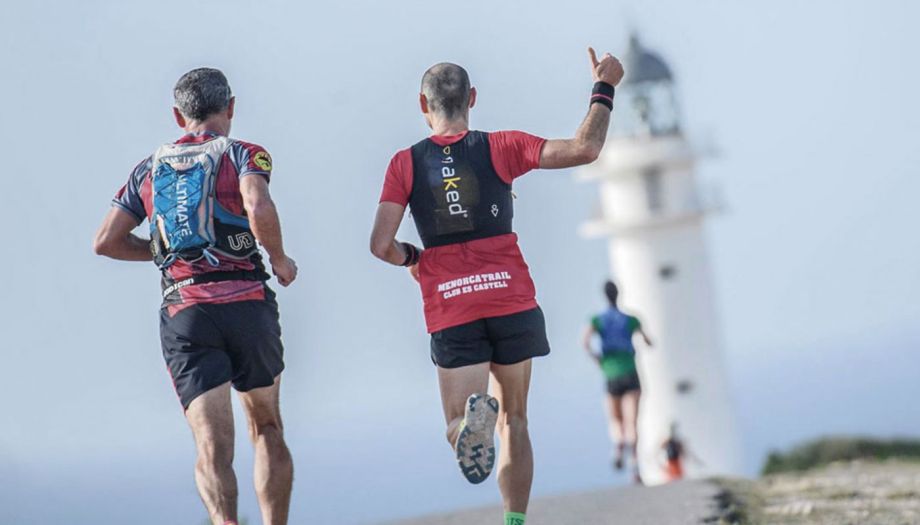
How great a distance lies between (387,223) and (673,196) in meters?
42.3

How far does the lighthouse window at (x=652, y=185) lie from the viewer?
166 ft

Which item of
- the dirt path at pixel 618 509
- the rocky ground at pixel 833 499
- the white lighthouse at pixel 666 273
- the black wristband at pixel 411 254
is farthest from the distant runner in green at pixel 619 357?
the white lighthouse at pixel 666 273

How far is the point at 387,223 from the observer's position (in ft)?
28.9

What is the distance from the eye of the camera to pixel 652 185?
166 ft

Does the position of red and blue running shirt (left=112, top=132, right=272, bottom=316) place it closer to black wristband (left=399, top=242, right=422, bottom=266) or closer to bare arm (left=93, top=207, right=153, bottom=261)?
bare arm (left=93, top=207, right=153, bottom=261)

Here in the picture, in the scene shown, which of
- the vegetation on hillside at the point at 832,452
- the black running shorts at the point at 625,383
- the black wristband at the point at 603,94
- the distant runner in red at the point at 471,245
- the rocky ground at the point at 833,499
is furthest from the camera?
the vegetation on hillside at the point at 832,452

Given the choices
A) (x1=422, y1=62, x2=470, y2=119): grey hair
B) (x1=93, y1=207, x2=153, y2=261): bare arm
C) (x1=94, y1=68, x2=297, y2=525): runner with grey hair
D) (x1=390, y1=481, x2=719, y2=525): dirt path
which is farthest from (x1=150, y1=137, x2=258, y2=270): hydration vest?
(x1=390, y1=481, x2=719, y2=525): dirt path

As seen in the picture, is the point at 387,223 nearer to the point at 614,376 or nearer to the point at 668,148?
the point at 614,376

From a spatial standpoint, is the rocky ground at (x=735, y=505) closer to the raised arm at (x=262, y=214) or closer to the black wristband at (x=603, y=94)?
the black wristband at (x=603, y=94)

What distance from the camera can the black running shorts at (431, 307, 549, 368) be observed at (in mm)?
8805

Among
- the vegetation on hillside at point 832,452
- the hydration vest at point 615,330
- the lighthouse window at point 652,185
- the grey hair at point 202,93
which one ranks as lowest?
the vegetation on hillside at point 832,452

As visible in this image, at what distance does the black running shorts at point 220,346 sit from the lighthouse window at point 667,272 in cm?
4148

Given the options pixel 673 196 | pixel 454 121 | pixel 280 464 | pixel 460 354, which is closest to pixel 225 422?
pixel 280 464

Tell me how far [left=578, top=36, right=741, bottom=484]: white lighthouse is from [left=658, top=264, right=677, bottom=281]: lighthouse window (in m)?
0.03
